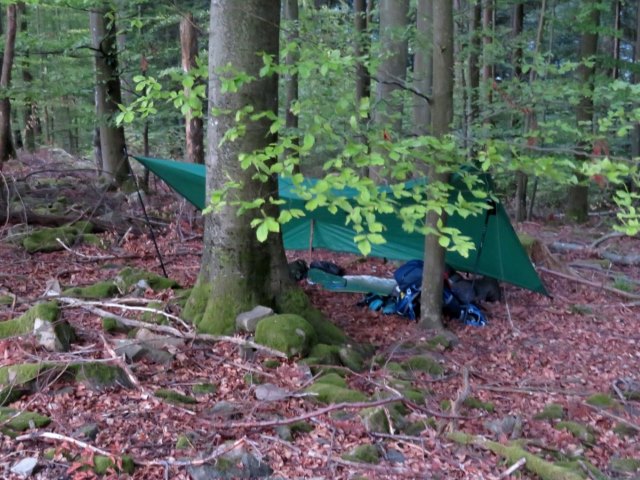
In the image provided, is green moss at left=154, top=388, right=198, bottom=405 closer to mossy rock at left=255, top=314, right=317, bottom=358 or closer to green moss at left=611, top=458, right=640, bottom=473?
mossy rock at left=255, top=314, right=317, bottom=358

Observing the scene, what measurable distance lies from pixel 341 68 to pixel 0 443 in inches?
104

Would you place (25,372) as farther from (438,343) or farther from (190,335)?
(438,343)

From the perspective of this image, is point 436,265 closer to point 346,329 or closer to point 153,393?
point 346,329

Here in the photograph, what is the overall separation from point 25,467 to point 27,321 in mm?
1628

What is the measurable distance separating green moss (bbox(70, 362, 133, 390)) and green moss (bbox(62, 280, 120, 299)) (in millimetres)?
1475

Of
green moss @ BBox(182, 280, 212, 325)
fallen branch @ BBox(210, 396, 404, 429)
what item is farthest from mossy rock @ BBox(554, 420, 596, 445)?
green moss @ BBox(182, 280, 212, 325)

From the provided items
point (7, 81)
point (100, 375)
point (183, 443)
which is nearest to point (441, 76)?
point (100, 375)

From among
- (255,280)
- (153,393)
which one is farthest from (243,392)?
(255,280)

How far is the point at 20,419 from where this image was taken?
318cm

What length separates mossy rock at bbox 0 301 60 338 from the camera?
13.6 ft

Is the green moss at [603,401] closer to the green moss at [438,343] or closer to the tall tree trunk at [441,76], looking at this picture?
the green moss at [438,343]

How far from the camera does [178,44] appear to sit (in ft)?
39.8

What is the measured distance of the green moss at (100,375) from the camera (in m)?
3.67

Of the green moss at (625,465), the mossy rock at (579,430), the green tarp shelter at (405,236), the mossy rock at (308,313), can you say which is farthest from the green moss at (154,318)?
the green moss at (625,465)
